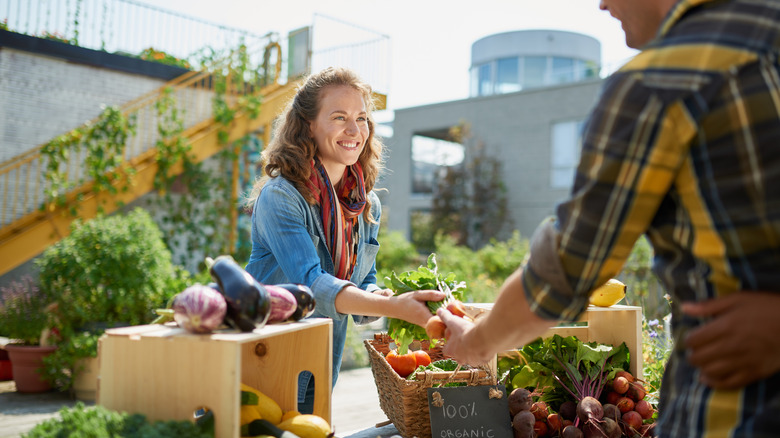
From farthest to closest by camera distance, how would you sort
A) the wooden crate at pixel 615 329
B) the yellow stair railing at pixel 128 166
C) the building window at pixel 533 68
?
the building window at pixel 533 68 → the yellow stair railing at pixel 128 166 → the wooden crate at pixel 615 329

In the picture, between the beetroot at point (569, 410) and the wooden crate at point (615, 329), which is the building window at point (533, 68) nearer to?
the wooden crate at point (615, 329)

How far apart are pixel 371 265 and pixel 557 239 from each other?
66.7 inches

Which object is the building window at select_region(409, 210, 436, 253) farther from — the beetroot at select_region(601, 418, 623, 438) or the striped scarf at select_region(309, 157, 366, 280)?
the beetroot at select_region(601, 418, 623, 438)

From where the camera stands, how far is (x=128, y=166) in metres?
9.01

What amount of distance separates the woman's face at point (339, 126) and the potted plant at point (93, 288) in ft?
14.2

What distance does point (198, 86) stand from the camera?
33.8ft

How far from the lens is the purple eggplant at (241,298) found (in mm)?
1470

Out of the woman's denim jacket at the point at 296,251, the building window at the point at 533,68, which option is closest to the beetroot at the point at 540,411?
the woman's denim jacket at the point at 296,251

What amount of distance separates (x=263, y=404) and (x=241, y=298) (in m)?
0.41

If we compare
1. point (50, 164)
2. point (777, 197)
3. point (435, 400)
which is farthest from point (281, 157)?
point (50, 164)

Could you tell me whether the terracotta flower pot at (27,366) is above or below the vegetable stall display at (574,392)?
below

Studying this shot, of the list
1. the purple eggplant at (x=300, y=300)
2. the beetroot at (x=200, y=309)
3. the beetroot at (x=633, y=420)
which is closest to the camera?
the beetroot at (x=200, y=309)

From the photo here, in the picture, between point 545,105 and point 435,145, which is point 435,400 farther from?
point 435,145

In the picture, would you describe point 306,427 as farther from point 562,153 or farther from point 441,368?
point 562,153
